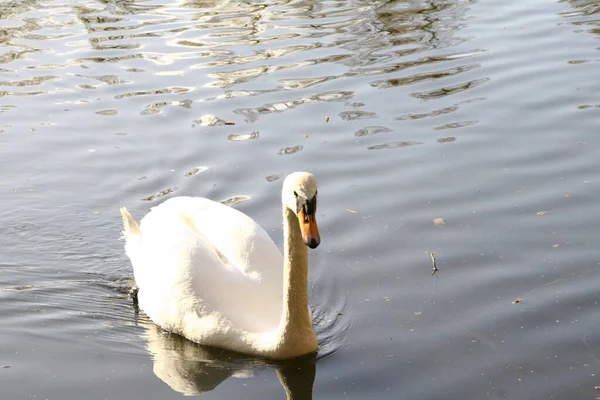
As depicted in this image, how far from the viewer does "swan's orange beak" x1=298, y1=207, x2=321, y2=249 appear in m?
6.34

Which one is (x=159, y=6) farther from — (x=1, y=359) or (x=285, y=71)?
(x=1, y=359)

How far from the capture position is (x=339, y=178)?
9953 mm

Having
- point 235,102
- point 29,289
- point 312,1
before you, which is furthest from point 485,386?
point 312,1

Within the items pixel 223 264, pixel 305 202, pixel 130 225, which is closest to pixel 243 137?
pixel 130 225

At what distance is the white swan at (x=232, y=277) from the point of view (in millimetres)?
6785

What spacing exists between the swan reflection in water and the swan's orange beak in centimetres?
97

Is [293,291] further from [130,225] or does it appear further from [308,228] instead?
[130,225]

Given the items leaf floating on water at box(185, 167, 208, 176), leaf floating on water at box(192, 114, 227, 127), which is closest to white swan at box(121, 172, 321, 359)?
leaf floating on water at box(185, 167, 208, 176)

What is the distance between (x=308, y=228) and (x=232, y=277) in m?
1.00

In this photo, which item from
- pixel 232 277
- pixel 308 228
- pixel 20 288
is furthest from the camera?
pixel 20 288

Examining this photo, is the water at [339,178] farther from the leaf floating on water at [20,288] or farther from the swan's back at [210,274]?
the swan's back at [210,274]

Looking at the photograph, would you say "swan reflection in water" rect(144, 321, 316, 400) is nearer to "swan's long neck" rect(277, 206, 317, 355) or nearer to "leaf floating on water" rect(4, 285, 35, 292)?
"swan's long neck" rect(277, 206, 317, 355)

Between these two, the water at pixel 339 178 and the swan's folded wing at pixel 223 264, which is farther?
the swan's folded wing at pixel 223 264

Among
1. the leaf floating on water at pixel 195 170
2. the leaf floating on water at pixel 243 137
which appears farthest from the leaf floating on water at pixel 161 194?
the leaf floating on water at pixel 243 137
